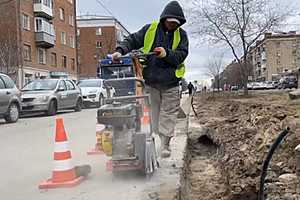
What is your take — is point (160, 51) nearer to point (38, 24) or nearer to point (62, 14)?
point (38, 24)

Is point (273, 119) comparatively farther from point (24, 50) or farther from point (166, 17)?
point (24, 50)

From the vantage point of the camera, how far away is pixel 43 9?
48.9 meters

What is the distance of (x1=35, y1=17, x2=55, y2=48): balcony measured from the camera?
47031 millimetres

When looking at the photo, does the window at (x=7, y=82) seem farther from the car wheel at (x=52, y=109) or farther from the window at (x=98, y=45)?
the window at (x=98, y=45)

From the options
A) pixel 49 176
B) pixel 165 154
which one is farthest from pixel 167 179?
pixel 49 176

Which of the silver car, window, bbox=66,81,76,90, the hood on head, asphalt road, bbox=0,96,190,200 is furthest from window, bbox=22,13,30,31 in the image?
the hood on head

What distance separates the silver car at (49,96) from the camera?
18594 millimetres

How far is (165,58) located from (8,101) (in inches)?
435

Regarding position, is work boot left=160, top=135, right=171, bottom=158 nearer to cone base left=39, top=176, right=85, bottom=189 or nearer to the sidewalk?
the sidewalk

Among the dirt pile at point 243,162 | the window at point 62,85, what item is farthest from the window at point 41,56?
the dirt pile at point 243,162

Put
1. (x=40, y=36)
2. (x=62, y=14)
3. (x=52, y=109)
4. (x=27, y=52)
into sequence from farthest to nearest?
(x=62, y=14) → (x=40, y=36) → (x=27, y=52) → (x=52, y=109)

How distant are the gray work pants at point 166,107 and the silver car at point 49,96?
13.2m

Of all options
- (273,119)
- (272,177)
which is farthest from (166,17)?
(273,119)

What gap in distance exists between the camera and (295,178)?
5.66 metres
